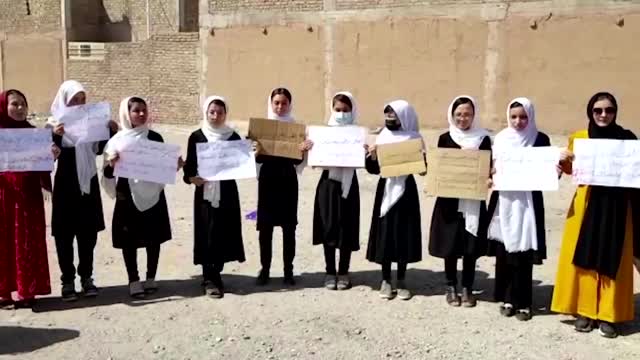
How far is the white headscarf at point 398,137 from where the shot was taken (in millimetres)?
5742

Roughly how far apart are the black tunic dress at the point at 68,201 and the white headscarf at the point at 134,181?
26 cm

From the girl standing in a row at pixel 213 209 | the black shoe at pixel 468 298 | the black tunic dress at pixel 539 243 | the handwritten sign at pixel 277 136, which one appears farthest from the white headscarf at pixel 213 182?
the black tunic dress at pixel 539 243

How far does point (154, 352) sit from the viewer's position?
190 inches

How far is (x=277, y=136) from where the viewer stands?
6.00 meters

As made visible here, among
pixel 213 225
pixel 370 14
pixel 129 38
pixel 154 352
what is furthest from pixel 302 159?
pixel 129 38

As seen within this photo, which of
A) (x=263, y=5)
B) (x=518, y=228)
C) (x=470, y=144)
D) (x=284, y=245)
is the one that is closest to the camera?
(x=518, y=228)

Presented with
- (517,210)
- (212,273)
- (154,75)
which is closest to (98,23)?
(154,75)

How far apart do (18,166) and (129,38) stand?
23392mm

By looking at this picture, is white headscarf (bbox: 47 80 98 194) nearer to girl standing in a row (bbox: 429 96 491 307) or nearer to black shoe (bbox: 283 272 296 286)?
black shoe (bbox: 283 272 296 286)

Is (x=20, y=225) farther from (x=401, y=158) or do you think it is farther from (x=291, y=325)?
(x=401, y=158)

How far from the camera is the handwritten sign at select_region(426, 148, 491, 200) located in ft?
17.8

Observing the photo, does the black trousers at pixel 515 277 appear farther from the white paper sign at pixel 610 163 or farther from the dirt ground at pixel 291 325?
the white paper sign at pixel 610 163

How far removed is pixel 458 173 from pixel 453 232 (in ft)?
1.59

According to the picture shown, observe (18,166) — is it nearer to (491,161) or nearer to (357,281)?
(357,281)
